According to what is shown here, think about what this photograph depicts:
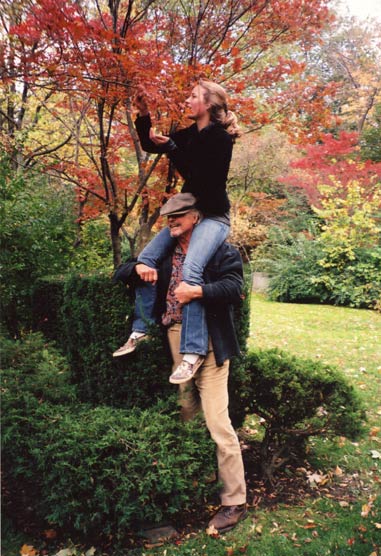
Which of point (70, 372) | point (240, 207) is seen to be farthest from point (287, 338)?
point (240, 207)

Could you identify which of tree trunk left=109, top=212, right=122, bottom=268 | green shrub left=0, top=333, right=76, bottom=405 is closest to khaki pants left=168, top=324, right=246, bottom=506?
green shrub left=0, top=333, right=76, bottom=405

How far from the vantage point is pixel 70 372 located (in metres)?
3.62

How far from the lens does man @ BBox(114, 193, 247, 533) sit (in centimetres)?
302

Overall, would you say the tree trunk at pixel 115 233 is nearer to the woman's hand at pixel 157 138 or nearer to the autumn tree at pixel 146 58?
the autumn tree at pixel 146 58

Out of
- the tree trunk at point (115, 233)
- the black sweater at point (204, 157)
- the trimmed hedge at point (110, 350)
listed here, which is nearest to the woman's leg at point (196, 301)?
the black sweater at point (204, 157)

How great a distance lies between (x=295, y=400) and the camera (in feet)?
11.7

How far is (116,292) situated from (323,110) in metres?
4.42

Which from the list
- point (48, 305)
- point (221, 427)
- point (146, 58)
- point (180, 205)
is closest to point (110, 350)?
point (221, 427)

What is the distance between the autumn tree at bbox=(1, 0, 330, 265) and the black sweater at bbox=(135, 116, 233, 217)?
88cm

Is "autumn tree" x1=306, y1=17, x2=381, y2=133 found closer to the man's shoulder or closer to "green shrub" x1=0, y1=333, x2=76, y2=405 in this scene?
the man's shoulder

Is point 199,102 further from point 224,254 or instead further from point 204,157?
point 224,254

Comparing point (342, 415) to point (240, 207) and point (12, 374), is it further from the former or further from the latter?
point (240, 207)

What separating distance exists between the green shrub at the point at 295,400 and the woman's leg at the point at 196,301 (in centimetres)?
91

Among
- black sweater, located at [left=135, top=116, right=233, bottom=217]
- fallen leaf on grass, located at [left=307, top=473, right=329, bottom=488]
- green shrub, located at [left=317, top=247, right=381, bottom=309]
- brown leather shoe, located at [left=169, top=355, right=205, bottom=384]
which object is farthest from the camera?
green shrub, located at [left=317, top=247, right=381, bottom=309]
